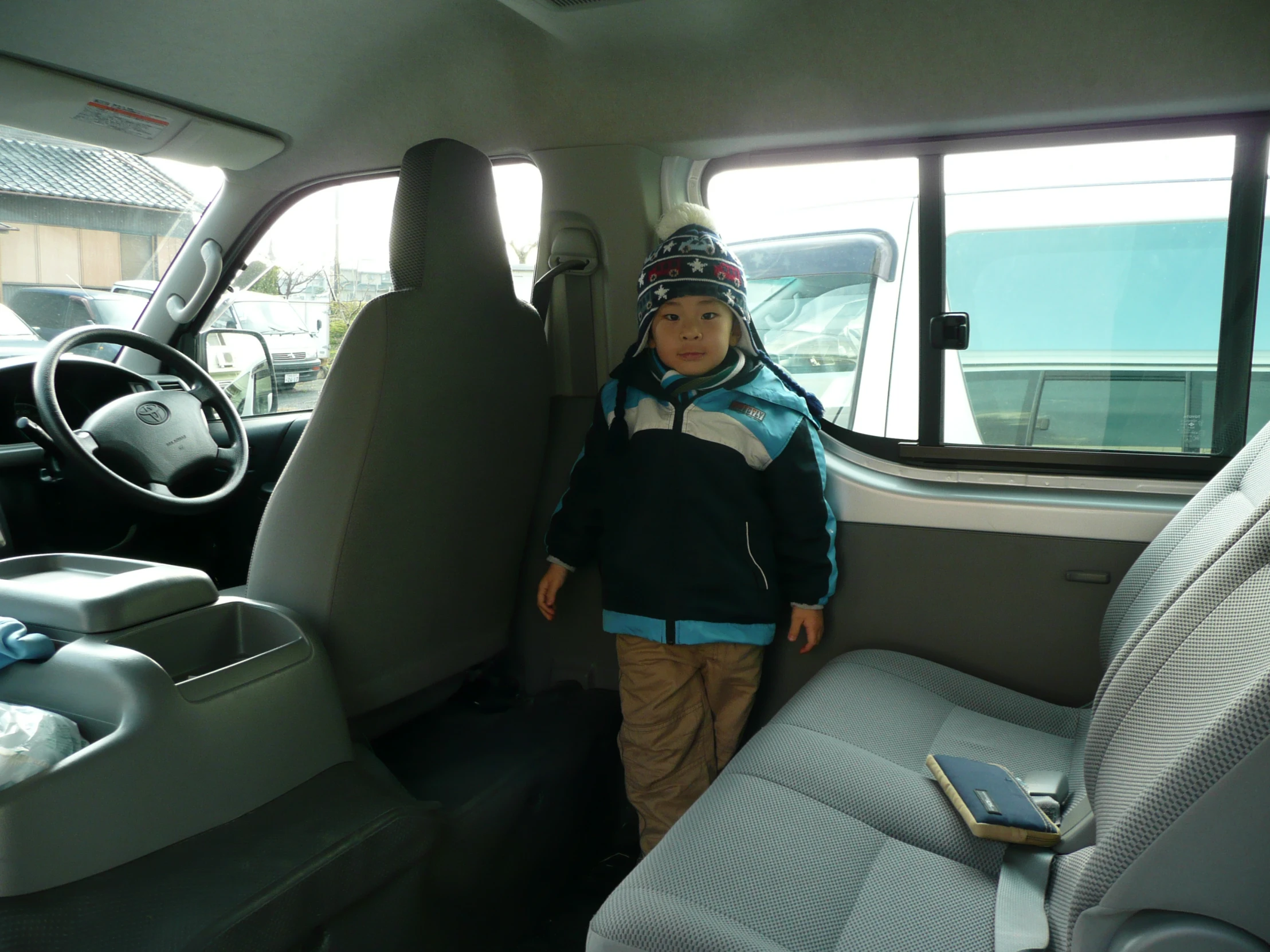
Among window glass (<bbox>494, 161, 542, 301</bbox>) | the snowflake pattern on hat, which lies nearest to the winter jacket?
Answer: the snowflake pattern on hat

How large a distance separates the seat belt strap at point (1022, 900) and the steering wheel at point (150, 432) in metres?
1.62

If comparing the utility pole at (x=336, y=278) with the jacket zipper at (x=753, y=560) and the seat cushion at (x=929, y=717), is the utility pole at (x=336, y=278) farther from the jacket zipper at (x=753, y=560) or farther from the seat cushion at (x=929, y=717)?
the seat cushion at (x=929, y=717)

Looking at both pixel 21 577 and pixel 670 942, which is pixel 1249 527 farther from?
pixel 21 577

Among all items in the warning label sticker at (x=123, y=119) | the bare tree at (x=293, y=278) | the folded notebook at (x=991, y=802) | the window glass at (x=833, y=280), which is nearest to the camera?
the folded notebook at (x=991, y=802)

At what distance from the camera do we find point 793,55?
5.68 ft

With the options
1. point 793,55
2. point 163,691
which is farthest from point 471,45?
point 163,691

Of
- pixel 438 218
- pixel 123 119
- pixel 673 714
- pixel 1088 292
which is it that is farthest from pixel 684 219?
pixel 123 119

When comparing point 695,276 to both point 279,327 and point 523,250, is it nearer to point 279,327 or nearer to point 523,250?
point 523,250

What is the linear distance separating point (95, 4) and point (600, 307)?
1152 millimetres

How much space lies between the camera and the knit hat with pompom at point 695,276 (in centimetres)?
181

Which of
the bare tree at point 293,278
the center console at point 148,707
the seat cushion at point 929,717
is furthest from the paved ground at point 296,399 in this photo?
the seat cushion at point 929,717

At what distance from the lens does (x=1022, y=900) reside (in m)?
1.08

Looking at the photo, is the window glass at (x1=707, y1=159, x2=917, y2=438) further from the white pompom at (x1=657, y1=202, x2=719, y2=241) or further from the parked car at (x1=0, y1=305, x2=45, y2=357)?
the parked car at (x1=0, y1=305, x2=45, y2=357)

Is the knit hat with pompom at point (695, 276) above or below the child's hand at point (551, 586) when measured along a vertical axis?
above
